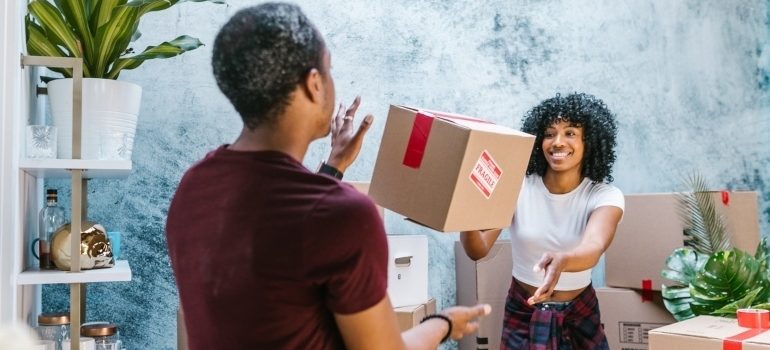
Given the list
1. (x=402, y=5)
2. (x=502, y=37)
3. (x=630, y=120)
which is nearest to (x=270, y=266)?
(x=402, y=5)

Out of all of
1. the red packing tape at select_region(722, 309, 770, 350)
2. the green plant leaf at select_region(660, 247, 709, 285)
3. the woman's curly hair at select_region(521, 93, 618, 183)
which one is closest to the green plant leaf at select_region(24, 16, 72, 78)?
the woman's curly hair at select_region(521, 93, 618, 183)

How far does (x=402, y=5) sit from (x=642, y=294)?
60.2 inches

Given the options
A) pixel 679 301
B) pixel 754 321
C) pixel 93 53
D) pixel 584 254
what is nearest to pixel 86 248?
pixel 93 53

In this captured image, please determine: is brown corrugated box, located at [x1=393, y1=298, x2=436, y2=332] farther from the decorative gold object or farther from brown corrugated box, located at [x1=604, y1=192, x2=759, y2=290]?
the decorative gold object

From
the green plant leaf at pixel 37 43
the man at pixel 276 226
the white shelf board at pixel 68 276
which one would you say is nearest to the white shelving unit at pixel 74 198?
the white shelf board at pixel 68 276

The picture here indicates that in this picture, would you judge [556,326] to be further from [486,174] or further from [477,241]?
[486,174]

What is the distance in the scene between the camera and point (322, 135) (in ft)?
3.42

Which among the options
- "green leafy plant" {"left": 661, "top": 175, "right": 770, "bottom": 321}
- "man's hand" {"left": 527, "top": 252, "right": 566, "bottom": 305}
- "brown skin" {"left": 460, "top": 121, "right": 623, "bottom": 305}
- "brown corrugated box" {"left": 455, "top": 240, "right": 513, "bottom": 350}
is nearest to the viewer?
"man's hand" {"left": 527, "top": 252, "right": 566, "bottom": 305}

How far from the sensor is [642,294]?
2.65 m

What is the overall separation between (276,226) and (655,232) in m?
2.12

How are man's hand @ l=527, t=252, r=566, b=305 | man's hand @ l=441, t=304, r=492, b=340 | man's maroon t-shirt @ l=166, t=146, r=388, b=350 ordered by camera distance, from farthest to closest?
1. man's hand @ l=527, t=252, r=566, b=305
2. man's hand @ l=441, t=304, r=492, b=340
3. man's maroon t-shirt @ l=166, t=146, r=388, b=350

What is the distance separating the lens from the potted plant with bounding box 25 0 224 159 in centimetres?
184

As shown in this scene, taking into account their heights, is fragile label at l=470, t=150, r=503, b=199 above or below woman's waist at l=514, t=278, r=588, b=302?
above

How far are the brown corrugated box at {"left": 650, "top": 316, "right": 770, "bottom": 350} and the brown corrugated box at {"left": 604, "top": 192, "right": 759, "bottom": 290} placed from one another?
1.01m
